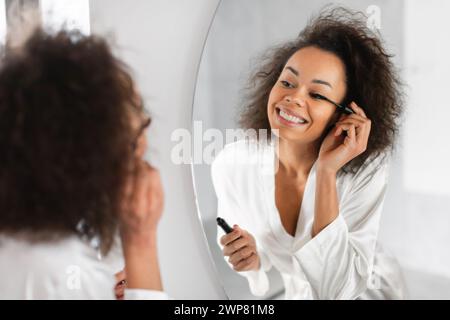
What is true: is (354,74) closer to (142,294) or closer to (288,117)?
(288,117)

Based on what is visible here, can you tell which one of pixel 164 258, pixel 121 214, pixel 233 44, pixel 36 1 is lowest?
pixel 164 258

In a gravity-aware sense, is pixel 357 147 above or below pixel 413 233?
above

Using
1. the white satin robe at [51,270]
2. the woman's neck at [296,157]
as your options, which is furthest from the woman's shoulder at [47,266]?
the woman's neck at [296,157]

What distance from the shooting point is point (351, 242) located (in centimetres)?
105

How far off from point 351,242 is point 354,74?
35 cm

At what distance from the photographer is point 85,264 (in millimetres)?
966

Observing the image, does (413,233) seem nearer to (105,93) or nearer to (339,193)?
(339,193)

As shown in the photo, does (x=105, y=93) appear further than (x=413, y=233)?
No

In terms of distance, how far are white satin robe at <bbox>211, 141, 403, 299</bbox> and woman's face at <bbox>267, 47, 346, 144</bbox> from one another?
7 centimetres

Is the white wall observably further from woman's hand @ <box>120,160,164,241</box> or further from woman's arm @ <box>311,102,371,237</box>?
woman's arm @ <box>311,102,371,237</box>

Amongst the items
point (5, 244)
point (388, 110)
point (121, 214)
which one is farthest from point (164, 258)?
point (388, 110)

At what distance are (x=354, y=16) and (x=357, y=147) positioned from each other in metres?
0.27

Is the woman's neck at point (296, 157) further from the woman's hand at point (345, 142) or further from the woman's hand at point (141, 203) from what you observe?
the woman's hand at point (141, 203)

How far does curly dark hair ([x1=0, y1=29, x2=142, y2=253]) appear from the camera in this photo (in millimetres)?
898
